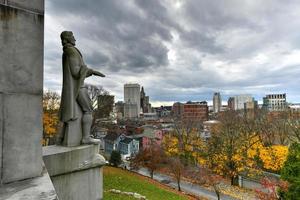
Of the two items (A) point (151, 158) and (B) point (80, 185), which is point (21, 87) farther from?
(A) point (151, 158)

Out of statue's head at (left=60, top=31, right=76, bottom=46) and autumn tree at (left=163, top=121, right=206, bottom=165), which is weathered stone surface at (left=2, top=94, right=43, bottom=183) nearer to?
statue's head at (left=60, top=31, right=76, bottom=46)

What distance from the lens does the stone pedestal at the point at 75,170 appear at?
15.0 ft

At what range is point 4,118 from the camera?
9.99ft

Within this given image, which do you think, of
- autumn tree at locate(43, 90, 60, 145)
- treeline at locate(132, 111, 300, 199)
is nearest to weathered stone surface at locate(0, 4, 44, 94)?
autumn tree at locate(43, 90, 60, 145)

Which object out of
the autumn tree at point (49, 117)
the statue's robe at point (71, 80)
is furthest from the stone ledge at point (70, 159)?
the autumn tree at point (49, 117)

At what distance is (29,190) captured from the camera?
266 centimetres

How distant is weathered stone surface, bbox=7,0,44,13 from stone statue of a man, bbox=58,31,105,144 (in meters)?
1.82

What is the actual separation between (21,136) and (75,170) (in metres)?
1.92

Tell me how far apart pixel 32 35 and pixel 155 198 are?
1061cm

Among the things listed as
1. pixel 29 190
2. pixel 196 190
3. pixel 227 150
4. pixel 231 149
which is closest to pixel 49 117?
pixel 196 190

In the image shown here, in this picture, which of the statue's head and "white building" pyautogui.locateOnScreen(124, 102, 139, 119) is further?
"white building" pyautogui.locateOnScreen(124, 102, 139, 119)

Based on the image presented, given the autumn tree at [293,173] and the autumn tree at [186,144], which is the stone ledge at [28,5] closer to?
the autumn tree at [293,173]

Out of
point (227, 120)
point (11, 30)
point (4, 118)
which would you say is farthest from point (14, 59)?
point (227, 120)

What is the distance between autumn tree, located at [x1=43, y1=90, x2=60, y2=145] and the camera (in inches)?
877
